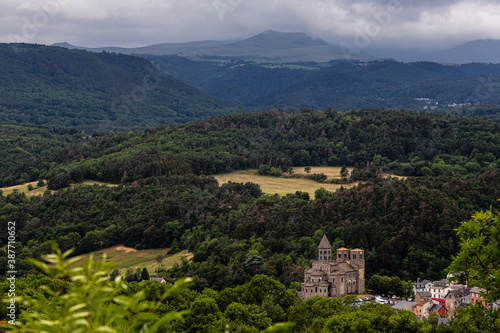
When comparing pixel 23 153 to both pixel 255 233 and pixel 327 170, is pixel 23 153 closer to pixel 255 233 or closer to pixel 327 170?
pixel 327 170

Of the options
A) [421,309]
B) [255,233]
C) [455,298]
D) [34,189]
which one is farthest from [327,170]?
[421,309]

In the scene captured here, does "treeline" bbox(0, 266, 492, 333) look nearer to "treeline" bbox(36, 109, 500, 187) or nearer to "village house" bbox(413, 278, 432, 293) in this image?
"village house" bbox(413, 278, 432, 293)

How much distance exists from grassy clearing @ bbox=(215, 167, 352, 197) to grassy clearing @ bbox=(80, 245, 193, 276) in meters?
29.6

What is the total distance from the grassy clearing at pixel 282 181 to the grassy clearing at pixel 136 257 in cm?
2963

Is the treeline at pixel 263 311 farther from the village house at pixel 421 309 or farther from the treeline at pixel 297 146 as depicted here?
the treeline at pixel 297 146

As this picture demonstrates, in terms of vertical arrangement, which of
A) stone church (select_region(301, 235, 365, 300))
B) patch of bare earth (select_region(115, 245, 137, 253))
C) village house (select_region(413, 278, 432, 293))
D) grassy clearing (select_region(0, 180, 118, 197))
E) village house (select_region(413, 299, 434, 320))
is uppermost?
stone church (select_region(301, 235, 365, 300))

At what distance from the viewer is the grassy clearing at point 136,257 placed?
8171 centimetres

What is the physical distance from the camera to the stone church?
192ft

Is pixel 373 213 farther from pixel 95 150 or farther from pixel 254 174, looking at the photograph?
pixel 95 150

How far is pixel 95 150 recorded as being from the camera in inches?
5955

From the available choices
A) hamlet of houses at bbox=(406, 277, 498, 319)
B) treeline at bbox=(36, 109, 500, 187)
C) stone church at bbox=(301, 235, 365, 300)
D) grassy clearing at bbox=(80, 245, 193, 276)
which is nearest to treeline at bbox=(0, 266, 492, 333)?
stone church at bbox=(301, 235, 365, 300)

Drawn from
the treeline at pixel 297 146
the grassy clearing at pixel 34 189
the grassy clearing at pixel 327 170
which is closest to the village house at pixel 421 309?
the treeline at pixel 297 146

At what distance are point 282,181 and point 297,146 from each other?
27417 mm

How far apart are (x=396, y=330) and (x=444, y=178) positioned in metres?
59.8
